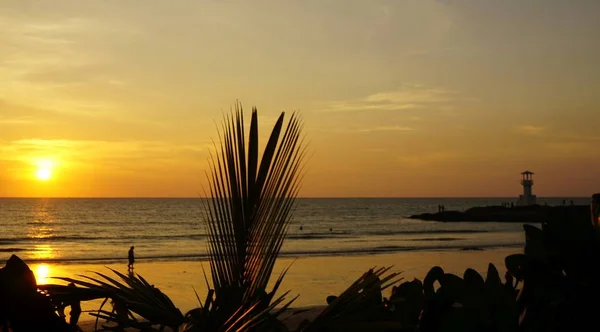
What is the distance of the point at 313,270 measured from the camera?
2983 centimetres

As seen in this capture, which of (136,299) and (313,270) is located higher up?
(136,299)

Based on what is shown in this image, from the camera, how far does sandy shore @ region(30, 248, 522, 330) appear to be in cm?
2214

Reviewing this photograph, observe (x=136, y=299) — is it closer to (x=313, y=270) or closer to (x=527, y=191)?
(x=313, y=270)

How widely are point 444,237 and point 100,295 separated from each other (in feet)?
180

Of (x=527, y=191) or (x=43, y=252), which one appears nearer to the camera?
(x=43, y=252)

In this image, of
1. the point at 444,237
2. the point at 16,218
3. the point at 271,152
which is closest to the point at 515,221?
the point at 444,237

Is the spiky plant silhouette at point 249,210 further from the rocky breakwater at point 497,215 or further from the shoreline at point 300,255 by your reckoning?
the rocky breakwater at point 497,215

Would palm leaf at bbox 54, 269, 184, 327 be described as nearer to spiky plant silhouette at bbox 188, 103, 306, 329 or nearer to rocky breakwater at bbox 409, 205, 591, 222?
spiky plant silhouette at bbox 188, 103, 306, 329

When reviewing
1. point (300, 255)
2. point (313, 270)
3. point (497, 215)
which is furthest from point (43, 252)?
point (497, 215)

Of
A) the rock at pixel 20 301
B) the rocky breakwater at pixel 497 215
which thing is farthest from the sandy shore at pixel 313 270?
the rocky breakwater at pixel 497 215

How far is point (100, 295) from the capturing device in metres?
2.20

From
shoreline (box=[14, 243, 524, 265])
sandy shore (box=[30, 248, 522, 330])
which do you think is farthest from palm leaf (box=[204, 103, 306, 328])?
shoreline (box=[14, 243, 524, 265])

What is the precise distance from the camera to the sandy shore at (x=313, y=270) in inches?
872

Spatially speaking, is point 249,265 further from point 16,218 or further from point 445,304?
point 16,218
